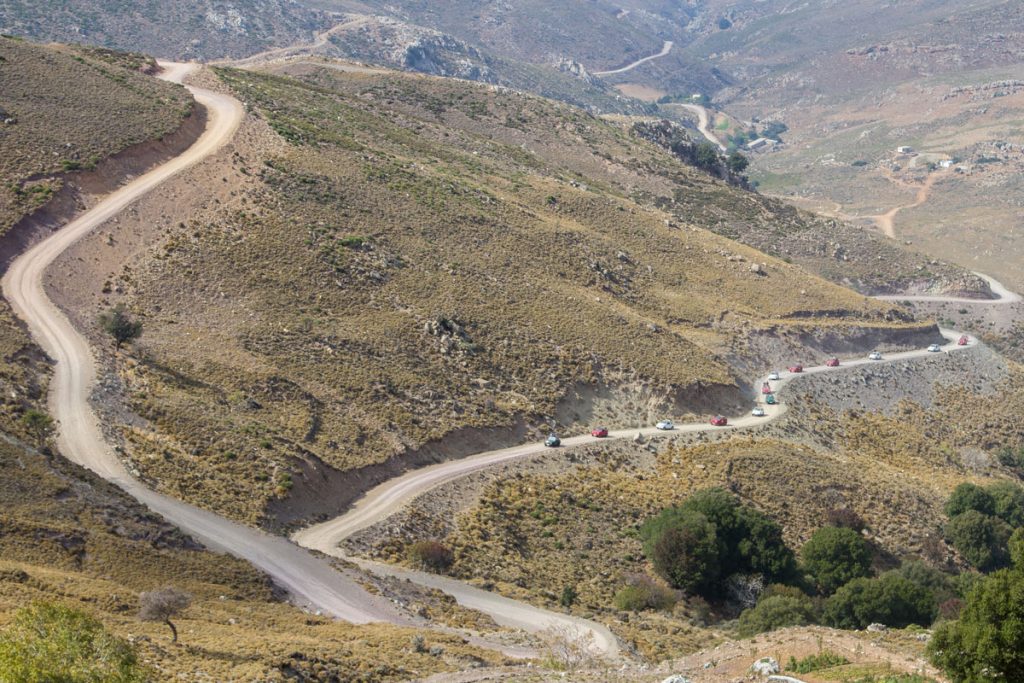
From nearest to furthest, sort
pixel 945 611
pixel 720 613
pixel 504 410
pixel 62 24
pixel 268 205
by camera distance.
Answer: pixel 945 611 → pixel 720 613 → pixel 504 410 → pixel 268 205 → pixel 62 24

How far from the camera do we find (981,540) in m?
55.9

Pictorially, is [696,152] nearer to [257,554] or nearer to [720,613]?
[720,613]

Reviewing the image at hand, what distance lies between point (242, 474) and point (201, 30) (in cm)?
16223

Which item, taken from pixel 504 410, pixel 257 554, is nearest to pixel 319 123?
pixel 504 410

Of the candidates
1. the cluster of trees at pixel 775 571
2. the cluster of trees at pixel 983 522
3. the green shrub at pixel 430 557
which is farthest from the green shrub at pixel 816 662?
the cluster of trees at pixel 983 522

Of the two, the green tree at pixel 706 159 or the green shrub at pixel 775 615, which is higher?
the green tree at pixel 706 159

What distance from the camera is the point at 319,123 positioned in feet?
294

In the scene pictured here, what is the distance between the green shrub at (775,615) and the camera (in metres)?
41.7

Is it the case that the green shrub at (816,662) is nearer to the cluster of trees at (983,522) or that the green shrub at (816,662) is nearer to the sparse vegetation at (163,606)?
the sparse vegetation at (163,606)

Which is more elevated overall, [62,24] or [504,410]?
[62,24]

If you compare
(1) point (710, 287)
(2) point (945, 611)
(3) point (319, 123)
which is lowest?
→ (2) point (945, 611)

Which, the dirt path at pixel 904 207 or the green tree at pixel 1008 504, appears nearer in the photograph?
the green tree at pixel 1008 504

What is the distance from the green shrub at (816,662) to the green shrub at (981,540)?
30.5m

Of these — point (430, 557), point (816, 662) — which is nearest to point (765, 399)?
point (430, 557)
